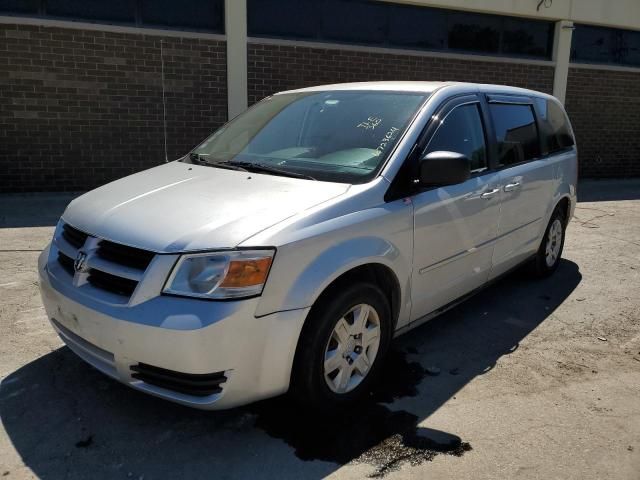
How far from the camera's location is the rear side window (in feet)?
17.2

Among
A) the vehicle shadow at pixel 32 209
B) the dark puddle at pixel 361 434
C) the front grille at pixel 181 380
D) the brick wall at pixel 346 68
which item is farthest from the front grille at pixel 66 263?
the brick wall at pixel 346 68

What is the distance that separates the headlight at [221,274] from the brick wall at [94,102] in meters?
7.31

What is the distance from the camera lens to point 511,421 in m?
3.11

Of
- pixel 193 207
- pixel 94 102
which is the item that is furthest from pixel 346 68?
pixel 193 207

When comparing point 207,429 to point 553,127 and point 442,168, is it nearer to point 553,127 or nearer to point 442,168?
point 442,168

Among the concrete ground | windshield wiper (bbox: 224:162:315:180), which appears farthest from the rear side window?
windshield wiper (bbox: 224:162:315:180)

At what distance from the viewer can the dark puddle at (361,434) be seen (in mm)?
2758

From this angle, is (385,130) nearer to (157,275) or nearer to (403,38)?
(157,275)

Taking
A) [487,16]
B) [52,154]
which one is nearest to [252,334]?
[52,154]

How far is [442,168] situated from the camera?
326 cm

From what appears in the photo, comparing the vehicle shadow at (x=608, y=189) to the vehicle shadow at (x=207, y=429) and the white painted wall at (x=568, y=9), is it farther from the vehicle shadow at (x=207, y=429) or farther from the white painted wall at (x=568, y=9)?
the vehicle shadow at (x=207, y=429)

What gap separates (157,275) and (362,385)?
1.34m

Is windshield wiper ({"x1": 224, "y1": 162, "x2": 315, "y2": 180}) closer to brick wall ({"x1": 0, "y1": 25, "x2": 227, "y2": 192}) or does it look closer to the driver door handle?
the driver door handle

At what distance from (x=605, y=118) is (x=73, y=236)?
13.8 m
